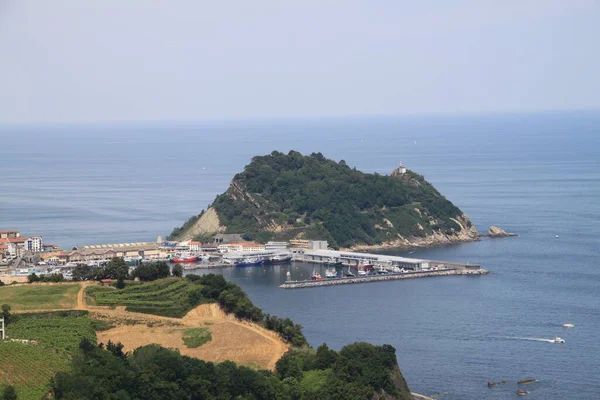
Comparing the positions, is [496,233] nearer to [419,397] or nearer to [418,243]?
[418,243]

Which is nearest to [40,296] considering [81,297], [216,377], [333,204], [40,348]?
[81,297]

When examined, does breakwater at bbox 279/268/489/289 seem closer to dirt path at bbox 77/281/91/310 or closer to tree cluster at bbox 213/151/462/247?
tree cluster at bbox 213/151/462/247

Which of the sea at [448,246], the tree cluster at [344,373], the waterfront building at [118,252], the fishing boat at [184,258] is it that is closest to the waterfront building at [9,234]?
the sea at [448,246]

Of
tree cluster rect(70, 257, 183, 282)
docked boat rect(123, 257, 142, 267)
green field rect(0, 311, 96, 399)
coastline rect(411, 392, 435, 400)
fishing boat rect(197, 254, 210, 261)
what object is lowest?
coastline rect(411, 392, 435, 400)

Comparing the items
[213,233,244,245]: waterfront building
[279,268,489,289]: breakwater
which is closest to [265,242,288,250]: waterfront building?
[213,233,244,245]: waterfront building

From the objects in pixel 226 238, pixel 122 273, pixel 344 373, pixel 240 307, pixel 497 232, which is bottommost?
pixel 344 373
